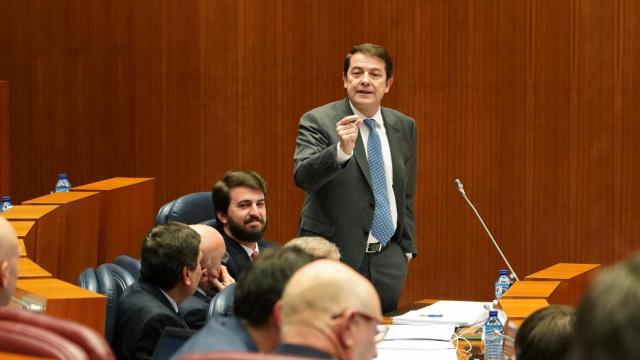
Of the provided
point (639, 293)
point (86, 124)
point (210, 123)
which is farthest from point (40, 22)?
point (639, 293)

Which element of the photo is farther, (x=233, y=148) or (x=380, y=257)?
(x=233, y=148)

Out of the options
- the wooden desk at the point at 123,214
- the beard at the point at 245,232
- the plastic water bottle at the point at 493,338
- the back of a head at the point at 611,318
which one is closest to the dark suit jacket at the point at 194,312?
the plastic water bottle at the point at 493,338

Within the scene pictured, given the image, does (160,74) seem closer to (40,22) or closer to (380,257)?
(40,22)

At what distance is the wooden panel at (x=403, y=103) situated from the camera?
22.5 ft

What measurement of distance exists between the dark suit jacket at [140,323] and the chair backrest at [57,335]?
1341mm

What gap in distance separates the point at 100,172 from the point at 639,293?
6.46 m

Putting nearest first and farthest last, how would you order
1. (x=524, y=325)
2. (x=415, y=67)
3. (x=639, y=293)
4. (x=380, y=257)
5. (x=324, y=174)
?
(x=639, y=293) → (x=524, y=325) → (x=324, y=174) → (x=380, y=257) → (x=415, y=67)

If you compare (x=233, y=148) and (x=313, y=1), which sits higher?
(x=313, y=1)

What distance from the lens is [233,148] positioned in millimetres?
7137

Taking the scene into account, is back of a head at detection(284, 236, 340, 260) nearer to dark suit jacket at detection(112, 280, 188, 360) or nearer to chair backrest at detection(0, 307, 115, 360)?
dark suit jacket at detection(112, 280, 188, 360)

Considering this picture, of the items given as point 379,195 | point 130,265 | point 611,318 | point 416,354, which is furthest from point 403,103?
point 611,318

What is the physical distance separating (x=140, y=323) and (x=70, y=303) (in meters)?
0.53

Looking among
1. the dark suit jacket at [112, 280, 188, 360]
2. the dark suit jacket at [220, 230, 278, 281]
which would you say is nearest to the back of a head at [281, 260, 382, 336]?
the dark suit jacket at [112, 280, 188, 360]

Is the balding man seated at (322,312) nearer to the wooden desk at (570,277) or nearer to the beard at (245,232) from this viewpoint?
the wooden desk at (570,277)
